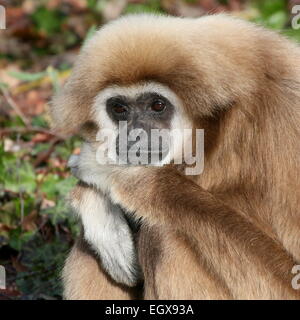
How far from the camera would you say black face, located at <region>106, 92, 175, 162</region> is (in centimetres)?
576

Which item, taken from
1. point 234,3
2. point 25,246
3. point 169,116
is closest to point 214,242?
point 169,116

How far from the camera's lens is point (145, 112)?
5875 mm

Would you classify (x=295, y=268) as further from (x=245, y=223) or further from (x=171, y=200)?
(x=171, y=200)

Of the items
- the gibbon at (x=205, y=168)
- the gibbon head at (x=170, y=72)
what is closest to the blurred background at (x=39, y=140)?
the gibbon head at (x=170, y=72)

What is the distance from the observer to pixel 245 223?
5.38m

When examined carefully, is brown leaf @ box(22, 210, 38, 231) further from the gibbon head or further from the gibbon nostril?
the gibbon nostril

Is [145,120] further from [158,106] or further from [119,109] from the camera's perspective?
[119,109]

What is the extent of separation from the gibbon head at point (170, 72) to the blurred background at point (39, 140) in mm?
778

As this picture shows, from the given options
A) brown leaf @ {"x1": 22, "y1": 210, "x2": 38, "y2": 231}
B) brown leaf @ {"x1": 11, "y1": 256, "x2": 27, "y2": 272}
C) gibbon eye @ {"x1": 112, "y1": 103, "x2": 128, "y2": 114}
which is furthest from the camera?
brown leaf @ {"x1": 22, "y1": 210, "x2": 38, "y2": 231}

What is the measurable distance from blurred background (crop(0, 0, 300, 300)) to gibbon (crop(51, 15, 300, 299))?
93 centimetres

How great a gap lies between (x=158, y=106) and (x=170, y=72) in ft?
1.19

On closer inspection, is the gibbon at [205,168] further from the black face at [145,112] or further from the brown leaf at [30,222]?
the brown leaf at [30,222]

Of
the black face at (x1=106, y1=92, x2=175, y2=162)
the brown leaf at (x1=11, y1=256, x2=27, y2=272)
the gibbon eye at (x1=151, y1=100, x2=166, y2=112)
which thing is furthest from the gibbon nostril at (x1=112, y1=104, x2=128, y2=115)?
the brown leaf at (x1=11, y1=256, x2=27, y2=272)

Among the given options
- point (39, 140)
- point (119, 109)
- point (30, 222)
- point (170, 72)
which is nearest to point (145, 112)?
point (119, 109)
